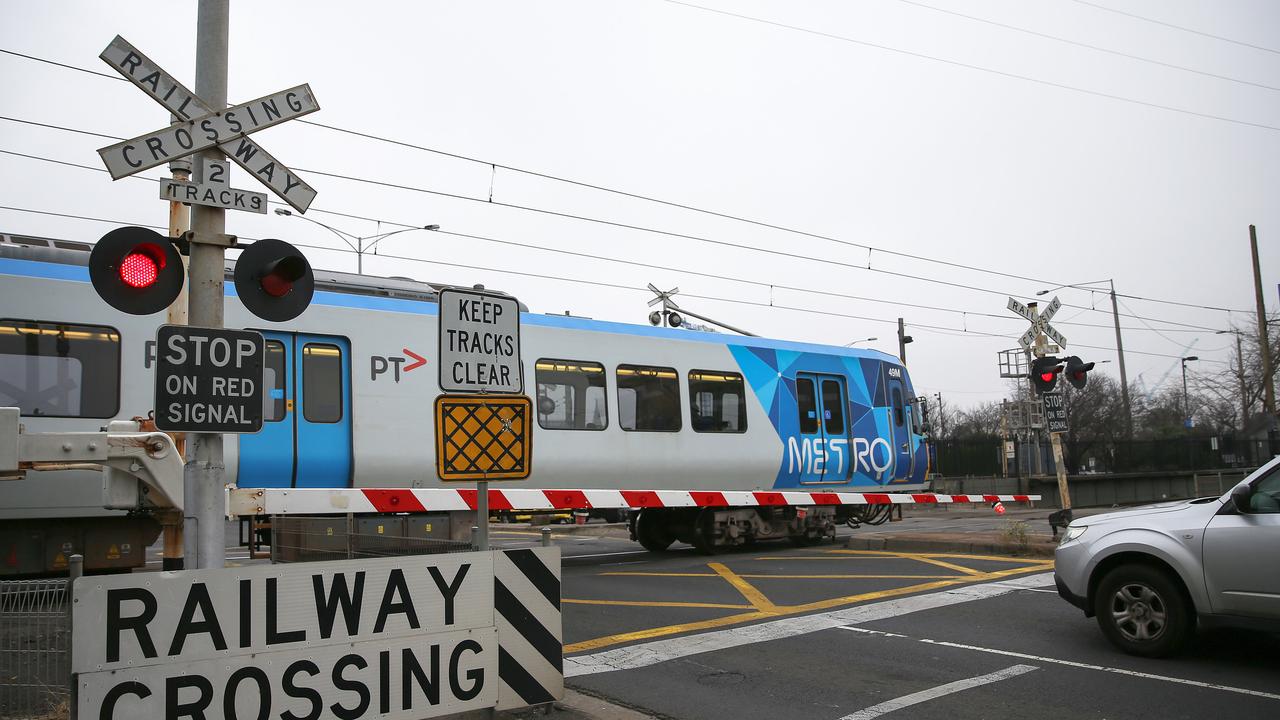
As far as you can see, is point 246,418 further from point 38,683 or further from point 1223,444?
point 1223,444

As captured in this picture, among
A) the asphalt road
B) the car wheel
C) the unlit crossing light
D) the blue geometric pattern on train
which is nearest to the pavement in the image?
the asphalt road

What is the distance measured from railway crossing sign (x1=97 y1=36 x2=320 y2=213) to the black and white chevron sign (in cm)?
263

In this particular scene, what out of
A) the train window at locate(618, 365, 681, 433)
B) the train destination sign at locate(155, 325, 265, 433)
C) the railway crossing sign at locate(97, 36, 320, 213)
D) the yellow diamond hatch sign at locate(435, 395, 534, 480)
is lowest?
the yellow diamond hatch sign at locate(435, 395, 534, 480)

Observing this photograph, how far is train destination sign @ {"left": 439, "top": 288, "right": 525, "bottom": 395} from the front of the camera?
613cm

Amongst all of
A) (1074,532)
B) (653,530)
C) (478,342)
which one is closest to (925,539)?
(653,530)

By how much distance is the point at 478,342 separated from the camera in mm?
6273

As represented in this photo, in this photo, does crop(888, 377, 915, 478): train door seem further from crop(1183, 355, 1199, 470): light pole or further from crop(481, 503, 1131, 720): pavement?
crop(1183, 355, 1199, 470): light pole

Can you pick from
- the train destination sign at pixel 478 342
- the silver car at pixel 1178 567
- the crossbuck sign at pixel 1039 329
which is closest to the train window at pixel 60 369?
the train destination sign at pixel 478 342

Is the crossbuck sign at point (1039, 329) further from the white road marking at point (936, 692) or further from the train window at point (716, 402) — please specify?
the white road marking at point (936, 692)

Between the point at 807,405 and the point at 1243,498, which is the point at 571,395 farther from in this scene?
the point at 1243,498

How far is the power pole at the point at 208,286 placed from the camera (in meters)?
5.48

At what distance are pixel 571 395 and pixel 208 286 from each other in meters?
8.30

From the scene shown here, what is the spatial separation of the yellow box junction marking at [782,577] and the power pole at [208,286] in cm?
350

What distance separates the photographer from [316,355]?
1164cm
